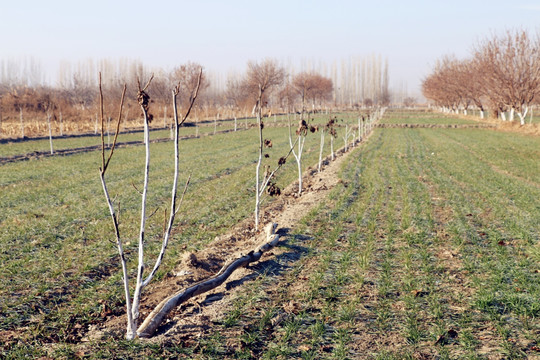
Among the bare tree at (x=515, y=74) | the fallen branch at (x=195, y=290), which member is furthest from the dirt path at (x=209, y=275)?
the bare tree at (x=515, y=74)

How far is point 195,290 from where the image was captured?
5.45 metres

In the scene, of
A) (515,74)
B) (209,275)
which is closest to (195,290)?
(209,275)

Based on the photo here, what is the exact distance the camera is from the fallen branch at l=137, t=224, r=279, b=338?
15.2 ft

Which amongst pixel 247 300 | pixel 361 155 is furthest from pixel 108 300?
pixel 361 155

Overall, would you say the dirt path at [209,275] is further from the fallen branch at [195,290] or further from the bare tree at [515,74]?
the bare tree at [515,74]

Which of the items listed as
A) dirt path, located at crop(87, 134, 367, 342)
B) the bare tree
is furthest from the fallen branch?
the bare tree

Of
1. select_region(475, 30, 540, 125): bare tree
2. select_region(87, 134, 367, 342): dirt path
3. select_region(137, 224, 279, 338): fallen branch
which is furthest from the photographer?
select_region(475, 30, 540, 125): bare tree

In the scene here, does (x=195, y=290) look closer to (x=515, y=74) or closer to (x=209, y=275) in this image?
(x=209, y=275)

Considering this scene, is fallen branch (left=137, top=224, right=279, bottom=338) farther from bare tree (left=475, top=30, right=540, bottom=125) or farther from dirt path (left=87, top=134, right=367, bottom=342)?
bare tree (left=475, top=30, right=540, bottom=125)

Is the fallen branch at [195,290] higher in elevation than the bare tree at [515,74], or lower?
lower

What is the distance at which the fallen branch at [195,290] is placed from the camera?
463cm

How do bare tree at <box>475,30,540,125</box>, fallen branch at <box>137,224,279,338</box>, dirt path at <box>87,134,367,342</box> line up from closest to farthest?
1. fallen branch at <box>137,224,279,338</box>
2. dirt path at <box>87,134,367,342</box>
3. bare tree at <box>475,30,540,125</box>

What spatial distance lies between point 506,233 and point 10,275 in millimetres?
8617

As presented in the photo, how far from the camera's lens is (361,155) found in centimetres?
2234
